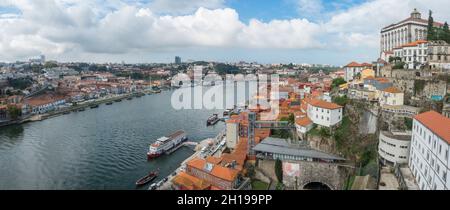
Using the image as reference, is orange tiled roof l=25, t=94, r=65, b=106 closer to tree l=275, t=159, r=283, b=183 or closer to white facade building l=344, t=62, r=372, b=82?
tree l=275, t=159, r=283, b=183

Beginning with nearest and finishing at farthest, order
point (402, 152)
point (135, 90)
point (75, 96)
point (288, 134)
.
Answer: point (402, 152) → point (288, 134) → point (75, 96) → point (135, 90)

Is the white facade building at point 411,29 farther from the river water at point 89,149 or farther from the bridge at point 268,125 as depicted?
the river water at point 89,149

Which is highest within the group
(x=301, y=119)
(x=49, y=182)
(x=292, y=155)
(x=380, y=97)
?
(x=380, y=97)

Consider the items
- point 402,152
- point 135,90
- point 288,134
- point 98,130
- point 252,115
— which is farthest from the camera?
point 135,90

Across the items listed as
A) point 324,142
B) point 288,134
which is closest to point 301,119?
point 288,134

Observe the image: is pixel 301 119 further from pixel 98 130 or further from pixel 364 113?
pixel 98 130

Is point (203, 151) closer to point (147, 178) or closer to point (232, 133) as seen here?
point (232, 133)
